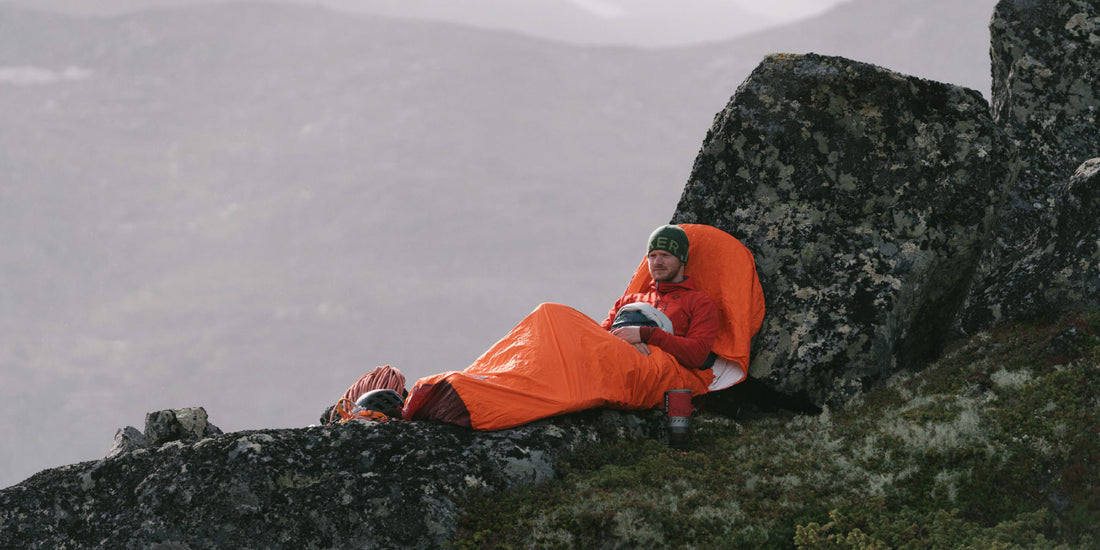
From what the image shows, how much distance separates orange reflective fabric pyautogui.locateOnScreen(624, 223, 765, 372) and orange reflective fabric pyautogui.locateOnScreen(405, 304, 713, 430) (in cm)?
121

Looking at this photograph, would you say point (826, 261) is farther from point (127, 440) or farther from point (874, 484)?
point (127, 440)

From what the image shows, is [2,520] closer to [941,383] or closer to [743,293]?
[743,293]

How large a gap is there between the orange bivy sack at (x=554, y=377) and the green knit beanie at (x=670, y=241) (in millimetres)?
1162

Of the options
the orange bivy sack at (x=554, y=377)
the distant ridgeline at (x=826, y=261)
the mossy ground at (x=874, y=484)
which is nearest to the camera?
the mossy ground at (x=874, y=484)

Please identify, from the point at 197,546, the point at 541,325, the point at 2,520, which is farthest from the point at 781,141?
the point at 2,520

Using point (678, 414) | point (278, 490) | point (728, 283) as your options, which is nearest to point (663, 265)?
point (728, 283)

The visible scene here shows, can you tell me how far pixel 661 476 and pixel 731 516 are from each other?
1069 millimetres

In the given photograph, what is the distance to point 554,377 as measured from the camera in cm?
976

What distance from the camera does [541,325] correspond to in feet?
33.5

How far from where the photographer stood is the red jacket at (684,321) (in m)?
10.8

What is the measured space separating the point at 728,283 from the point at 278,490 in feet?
20.8

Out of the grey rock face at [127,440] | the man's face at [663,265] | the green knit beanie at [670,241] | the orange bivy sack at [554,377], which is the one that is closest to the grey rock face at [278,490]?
the orange bivy sack at [554,377]

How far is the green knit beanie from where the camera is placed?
38.0 ft

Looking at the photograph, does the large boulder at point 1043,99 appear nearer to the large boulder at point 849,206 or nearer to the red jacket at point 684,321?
the large boulder at point 849,206
